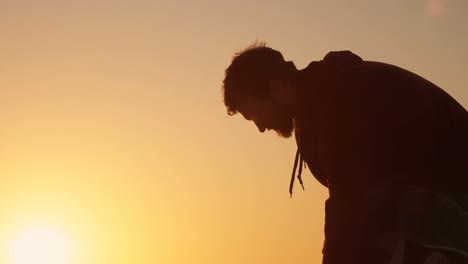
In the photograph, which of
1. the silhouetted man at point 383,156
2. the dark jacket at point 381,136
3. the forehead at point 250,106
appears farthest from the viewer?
the forehead at point 250,106

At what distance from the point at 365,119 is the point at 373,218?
585 millimetres

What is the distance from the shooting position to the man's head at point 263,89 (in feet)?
16.8

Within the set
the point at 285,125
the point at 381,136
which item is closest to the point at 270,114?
the point at 285,125

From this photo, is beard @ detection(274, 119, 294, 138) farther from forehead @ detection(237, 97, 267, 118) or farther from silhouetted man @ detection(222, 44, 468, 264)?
silhouetted man @ detection(222, 44, 468, 264)

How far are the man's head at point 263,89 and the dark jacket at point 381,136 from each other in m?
0.49

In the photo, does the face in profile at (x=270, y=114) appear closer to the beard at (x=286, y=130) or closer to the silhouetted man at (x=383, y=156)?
the beard at (x=286, y=130)

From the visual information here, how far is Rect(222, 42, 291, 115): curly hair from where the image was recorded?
Result: 518 centimetres

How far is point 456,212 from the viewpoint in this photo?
13.5 ft

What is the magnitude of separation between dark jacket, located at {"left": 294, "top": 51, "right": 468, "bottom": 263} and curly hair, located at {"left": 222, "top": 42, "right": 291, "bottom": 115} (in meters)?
0.61

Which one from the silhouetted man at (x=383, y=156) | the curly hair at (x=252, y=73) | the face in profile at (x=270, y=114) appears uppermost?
the curly hair at (x=252, y=73)

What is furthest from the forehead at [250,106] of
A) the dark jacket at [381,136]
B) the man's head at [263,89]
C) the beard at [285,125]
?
the dark jacket at [381,136]

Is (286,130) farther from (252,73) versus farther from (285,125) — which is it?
(252,73)

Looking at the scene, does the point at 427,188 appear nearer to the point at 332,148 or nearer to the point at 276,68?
the point at 332,148

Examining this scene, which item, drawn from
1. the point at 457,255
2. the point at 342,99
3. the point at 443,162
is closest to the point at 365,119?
the point at 342,99
